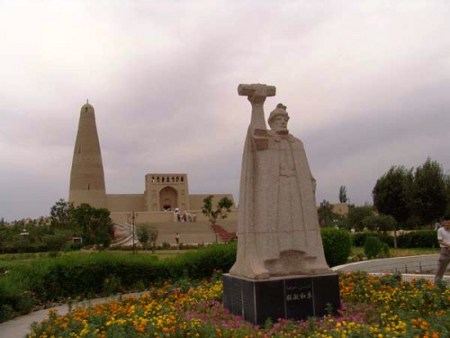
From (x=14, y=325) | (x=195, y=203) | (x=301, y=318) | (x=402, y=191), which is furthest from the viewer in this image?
(x=195, y=203)

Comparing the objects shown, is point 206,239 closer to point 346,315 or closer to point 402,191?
point 402,191

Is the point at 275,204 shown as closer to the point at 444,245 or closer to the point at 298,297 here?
the point at 298,297

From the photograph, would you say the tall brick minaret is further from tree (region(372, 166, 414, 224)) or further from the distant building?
tree (region(372, 166, 414, 224))

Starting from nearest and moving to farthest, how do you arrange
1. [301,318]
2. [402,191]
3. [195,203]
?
[301,318] < [402,191] < [195,203]

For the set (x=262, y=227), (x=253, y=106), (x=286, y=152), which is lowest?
(x=262, y=227)

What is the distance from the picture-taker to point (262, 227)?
588 centimetres

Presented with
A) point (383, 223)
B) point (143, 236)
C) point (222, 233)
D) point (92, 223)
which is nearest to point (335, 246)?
point (383, 223)

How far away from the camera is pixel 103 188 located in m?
59.1

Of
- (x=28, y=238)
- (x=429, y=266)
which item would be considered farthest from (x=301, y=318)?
(x=28, y=238)

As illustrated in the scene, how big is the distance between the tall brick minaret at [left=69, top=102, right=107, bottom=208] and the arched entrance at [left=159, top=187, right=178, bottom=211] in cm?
814

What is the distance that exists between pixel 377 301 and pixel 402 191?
1908cm

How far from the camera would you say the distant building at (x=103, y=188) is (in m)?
57.0

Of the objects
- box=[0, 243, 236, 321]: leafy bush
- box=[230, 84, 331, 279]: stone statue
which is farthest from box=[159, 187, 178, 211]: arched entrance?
box=[230, 84, 331, 279]: stone statue

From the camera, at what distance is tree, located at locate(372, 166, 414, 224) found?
2428cm
